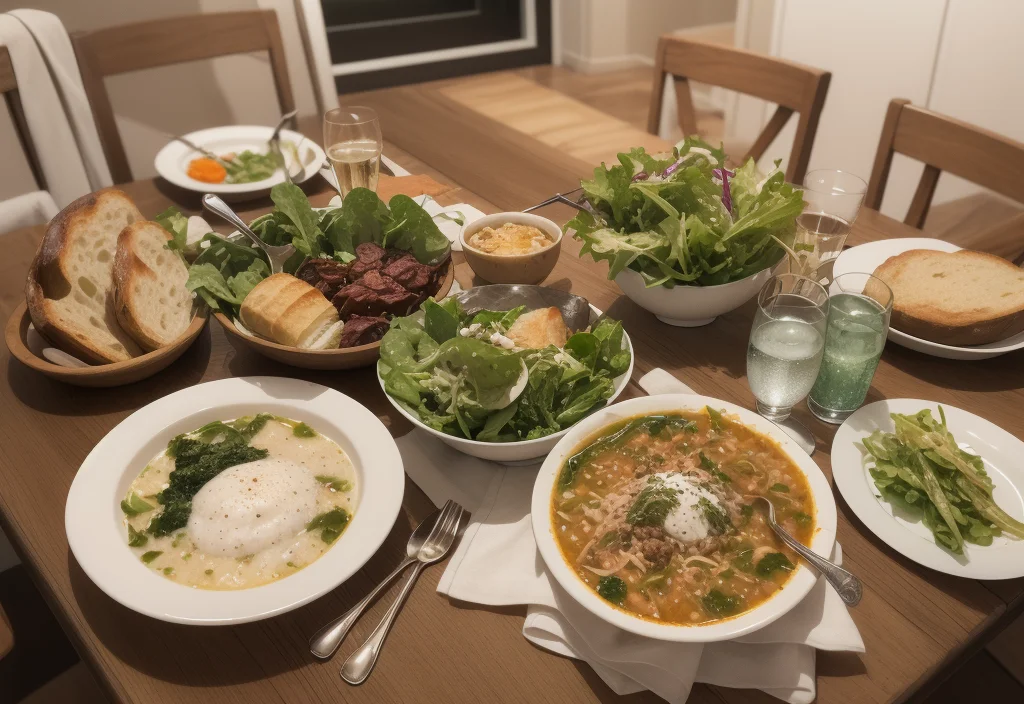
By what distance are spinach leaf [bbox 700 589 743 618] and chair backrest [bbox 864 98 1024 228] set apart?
1.46 m

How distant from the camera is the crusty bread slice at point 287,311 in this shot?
4.18ft

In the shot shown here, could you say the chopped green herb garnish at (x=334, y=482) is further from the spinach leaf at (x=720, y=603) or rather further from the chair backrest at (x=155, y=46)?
the chair backrest at (x=155, y=46)

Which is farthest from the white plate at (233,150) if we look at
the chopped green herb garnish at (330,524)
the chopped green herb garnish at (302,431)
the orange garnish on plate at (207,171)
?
the chopped green herb garnish at (330,524)

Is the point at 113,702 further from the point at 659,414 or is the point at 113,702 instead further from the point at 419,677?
the point at 659,414

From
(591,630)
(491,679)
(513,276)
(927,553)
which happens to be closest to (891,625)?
(927,553)

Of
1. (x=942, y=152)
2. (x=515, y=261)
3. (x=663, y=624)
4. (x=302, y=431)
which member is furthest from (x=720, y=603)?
(x=942, y=152)

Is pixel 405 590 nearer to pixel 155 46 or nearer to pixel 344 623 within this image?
pixel 344 623

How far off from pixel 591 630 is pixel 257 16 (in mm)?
2625

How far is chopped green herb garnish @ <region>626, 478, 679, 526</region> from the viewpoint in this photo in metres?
0.96

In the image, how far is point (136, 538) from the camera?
3.34ft

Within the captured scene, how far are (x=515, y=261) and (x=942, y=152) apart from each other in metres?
1.28

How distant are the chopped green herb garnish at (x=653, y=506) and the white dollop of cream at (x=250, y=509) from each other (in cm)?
46

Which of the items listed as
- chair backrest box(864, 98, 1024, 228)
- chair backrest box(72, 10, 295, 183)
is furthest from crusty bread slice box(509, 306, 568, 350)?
chair backrest box(72, 10, 295, 183)

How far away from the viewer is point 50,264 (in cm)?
140
